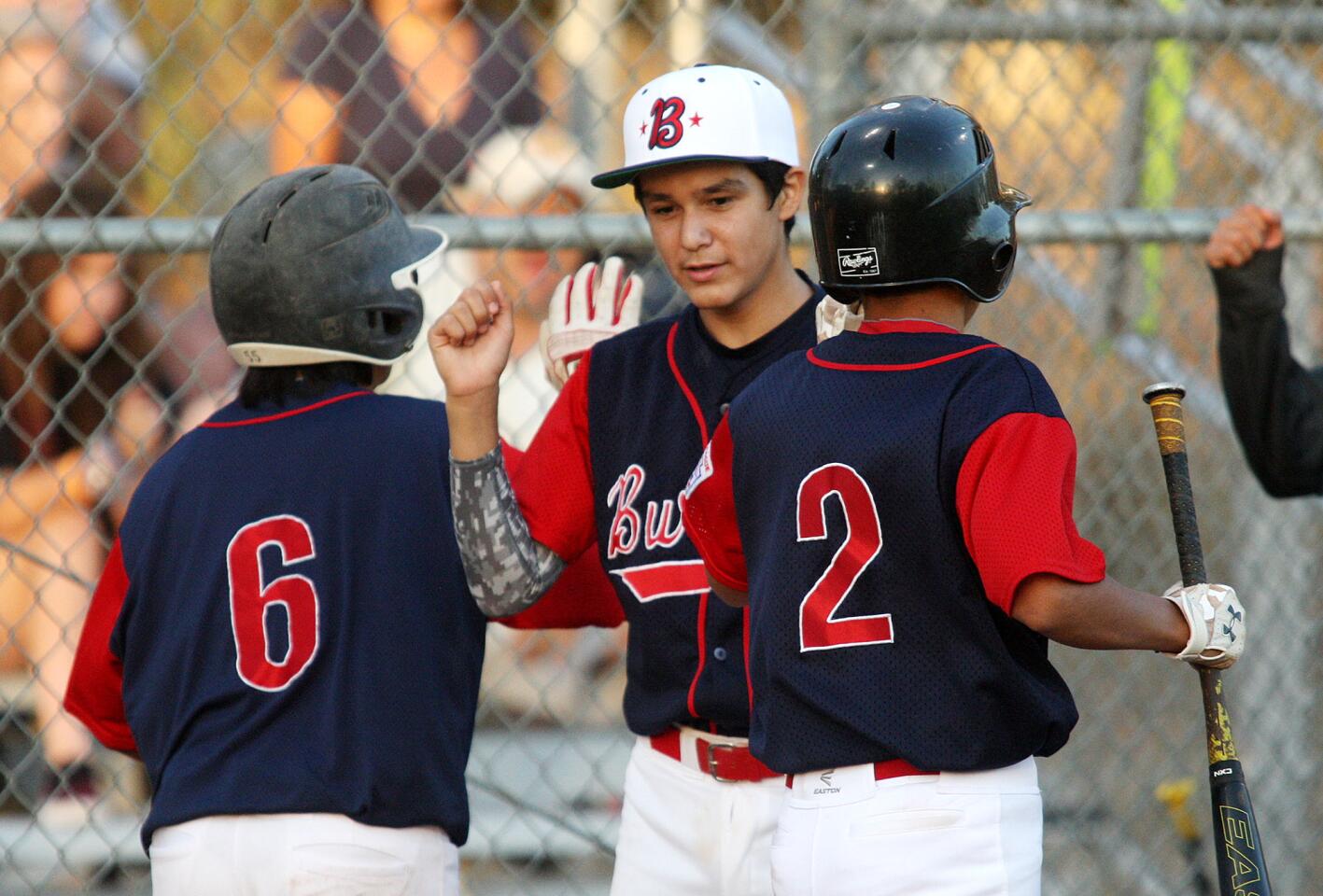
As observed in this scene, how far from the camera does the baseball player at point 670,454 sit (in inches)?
97.4

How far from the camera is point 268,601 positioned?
7.92 ft

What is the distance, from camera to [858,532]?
2.00 m

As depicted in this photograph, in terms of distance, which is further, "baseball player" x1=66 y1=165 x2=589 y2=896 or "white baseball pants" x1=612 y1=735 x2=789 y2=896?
"white baseball pants" x1=612 y1=735 x2=789 y2=896

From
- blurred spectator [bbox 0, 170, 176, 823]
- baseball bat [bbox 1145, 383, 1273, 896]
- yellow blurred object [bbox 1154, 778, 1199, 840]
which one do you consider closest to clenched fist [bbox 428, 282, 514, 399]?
baseball bat [bbox 1145, 383, 1273, 896]

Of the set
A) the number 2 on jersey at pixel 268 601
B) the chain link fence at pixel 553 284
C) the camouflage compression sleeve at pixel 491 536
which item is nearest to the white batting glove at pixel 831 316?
the camouflage compression sleeve at pixel 491 536

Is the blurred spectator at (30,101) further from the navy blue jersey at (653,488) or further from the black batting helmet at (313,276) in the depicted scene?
the navy blue jersey at (653,488)

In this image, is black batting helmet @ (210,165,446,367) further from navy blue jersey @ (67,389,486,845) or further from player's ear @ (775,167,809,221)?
player's ear @ (775,167,809,221)

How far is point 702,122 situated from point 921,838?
3.95 ft

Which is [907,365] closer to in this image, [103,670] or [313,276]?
[313,276]

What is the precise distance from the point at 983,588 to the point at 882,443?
23 centimetres

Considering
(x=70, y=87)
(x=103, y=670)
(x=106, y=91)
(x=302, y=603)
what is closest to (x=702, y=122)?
(x=302, y=603)

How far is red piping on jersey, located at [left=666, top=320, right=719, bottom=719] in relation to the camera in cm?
250

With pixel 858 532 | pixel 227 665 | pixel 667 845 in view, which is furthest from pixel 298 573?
pixel 858 532

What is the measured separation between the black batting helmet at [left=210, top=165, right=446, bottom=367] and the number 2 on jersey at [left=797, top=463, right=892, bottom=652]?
0.90 metres
